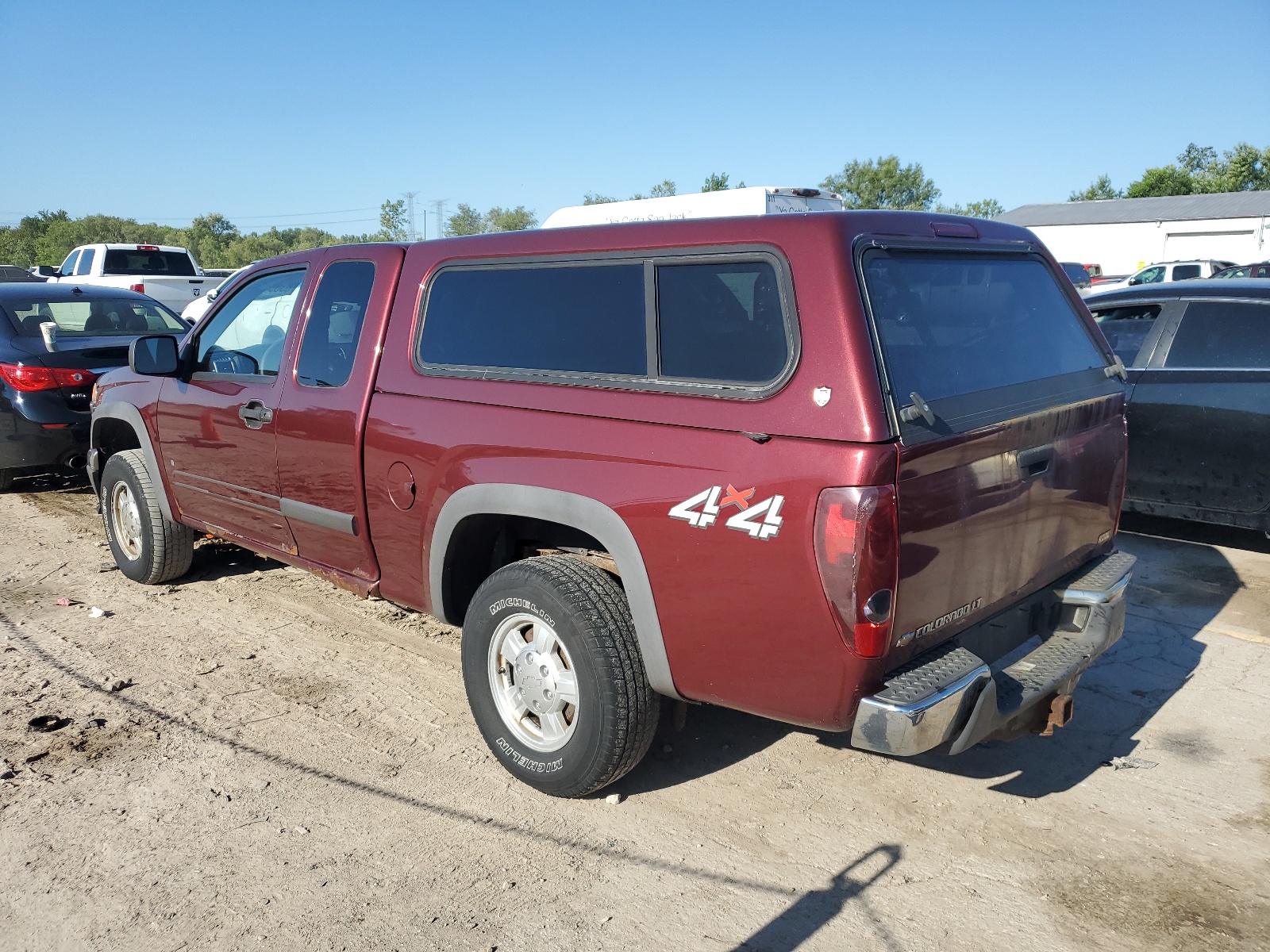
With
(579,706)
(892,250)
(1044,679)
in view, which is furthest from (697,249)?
(1044,679)

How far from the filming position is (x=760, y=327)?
111 inches

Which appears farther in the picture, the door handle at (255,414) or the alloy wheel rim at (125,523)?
the alloy wheel rim at (125,523)

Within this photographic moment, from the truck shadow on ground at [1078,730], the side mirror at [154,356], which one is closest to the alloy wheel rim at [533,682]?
the truck shadow on ground at [1078,730]

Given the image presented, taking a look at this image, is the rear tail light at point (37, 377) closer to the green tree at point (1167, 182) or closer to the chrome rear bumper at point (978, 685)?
the chrome rear bumper at point (978, 685)

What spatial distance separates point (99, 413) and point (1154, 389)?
6556 mm

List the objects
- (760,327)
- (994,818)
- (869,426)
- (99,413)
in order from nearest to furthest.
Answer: (869,426) < (760,327) < (994,818) < (99,413)

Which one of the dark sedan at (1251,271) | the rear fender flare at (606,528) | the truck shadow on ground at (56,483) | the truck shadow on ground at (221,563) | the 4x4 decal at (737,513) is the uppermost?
the dark sedan at (1251,271)

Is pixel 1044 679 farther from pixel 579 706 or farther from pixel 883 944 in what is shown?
pixel 579 706

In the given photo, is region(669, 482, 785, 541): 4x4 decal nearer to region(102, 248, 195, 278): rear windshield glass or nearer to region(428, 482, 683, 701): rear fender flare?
region(428, 482, 683, 701): rear fender flare

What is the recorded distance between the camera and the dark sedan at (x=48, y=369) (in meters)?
7.41

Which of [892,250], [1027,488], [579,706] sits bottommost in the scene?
[579,706]

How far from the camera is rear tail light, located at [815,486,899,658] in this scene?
8.17 feet

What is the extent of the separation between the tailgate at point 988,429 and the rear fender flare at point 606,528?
30.3 inches

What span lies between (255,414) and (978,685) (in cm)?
339
